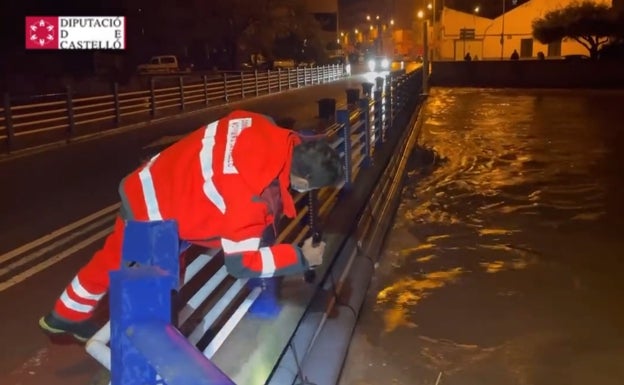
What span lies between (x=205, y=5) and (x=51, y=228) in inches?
1438

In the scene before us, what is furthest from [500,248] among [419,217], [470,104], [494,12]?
[494,12]

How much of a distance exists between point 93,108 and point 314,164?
1764 centimetres

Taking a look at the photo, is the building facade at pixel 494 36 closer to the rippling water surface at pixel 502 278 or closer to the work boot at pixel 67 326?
the rippling water surface at pixel 502 278

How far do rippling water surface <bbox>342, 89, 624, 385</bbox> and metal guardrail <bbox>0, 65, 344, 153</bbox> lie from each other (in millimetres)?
7836

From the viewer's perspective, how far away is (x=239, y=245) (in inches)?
125

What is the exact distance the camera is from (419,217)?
1034 centimetres

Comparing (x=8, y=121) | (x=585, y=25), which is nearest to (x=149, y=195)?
(x=8, y=121)

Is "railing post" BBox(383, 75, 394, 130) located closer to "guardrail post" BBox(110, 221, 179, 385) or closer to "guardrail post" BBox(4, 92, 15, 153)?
"guardrail post" BBox(4, 92, 15, 153)

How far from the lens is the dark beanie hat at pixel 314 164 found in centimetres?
338

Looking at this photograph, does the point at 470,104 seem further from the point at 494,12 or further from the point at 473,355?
the point at 494,12

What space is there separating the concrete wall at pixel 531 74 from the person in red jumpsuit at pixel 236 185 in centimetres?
4015

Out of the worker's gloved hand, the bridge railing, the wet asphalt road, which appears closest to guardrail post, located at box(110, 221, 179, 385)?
the bridge railing

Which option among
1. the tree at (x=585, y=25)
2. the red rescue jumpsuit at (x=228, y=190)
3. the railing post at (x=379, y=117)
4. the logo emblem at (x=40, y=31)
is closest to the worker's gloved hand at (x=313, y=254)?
the red rescue jumpsuit at (x=228, y=190)

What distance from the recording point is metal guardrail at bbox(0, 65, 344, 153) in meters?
16.4
